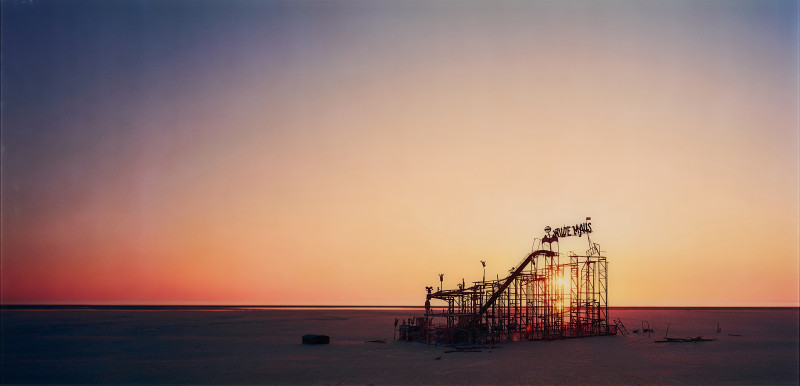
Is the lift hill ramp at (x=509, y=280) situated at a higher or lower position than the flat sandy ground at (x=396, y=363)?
higher

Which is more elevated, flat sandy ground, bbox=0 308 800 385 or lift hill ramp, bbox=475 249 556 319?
lift hill ramp, bbox=475 249 556 319

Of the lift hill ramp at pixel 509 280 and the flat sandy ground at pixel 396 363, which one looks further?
the lift hill ramp at pixel 509 280

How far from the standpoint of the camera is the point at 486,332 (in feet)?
187

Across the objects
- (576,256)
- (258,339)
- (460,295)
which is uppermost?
(576,256)

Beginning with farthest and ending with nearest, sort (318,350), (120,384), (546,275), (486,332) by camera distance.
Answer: (546,275)
(486,332)
(318,350)
(120,384)

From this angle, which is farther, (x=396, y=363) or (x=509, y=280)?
(x=509, y=280)

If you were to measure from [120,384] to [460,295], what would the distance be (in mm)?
35807

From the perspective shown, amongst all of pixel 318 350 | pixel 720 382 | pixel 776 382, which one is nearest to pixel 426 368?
pixel 318 350

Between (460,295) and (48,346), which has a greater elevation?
(460,295)

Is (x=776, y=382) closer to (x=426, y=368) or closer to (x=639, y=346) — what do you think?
(x=639, y=346)

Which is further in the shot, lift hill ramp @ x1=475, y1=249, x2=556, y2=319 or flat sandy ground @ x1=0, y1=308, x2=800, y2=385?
lift hill ramp @ x1=475, y1=249, x2=556, y2=319

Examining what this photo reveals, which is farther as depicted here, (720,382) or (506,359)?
(506,359)

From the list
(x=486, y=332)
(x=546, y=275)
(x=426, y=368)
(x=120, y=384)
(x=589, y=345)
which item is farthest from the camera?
(x=546, y=275)

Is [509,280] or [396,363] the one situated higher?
[509,280]
